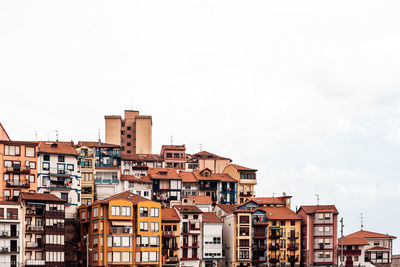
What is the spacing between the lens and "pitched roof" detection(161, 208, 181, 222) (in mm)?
136750

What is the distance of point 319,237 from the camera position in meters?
151

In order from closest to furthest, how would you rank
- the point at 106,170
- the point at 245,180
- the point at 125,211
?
1. the point at 125,211
2. the point at 106,170
3. the point at 245,180

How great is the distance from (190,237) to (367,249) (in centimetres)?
4351

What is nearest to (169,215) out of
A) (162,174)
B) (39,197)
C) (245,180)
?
(162,174)

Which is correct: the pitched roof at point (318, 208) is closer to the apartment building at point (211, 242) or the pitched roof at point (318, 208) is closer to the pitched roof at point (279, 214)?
the pitched roof at point (279, 214)

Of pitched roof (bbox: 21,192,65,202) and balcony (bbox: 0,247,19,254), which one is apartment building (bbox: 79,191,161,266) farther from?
balcony (bbox: 0,247,19,254)

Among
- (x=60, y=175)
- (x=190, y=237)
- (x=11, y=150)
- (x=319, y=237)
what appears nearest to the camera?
(x=11, y=150)

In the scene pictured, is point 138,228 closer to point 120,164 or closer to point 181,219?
point 181,219

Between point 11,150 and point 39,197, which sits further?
point 11,150

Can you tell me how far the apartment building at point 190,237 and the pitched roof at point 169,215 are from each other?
42.6 inches

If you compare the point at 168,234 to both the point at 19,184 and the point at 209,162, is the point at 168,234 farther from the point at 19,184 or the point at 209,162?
the point at 209,162

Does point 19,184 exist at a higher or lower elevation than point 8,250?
higher

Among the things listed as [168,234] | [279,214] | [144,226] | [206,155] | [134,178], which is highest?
[206,155]

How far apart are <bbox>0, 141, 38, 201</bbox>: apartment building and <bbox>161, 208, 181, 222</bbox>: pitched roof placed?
2578 cm
